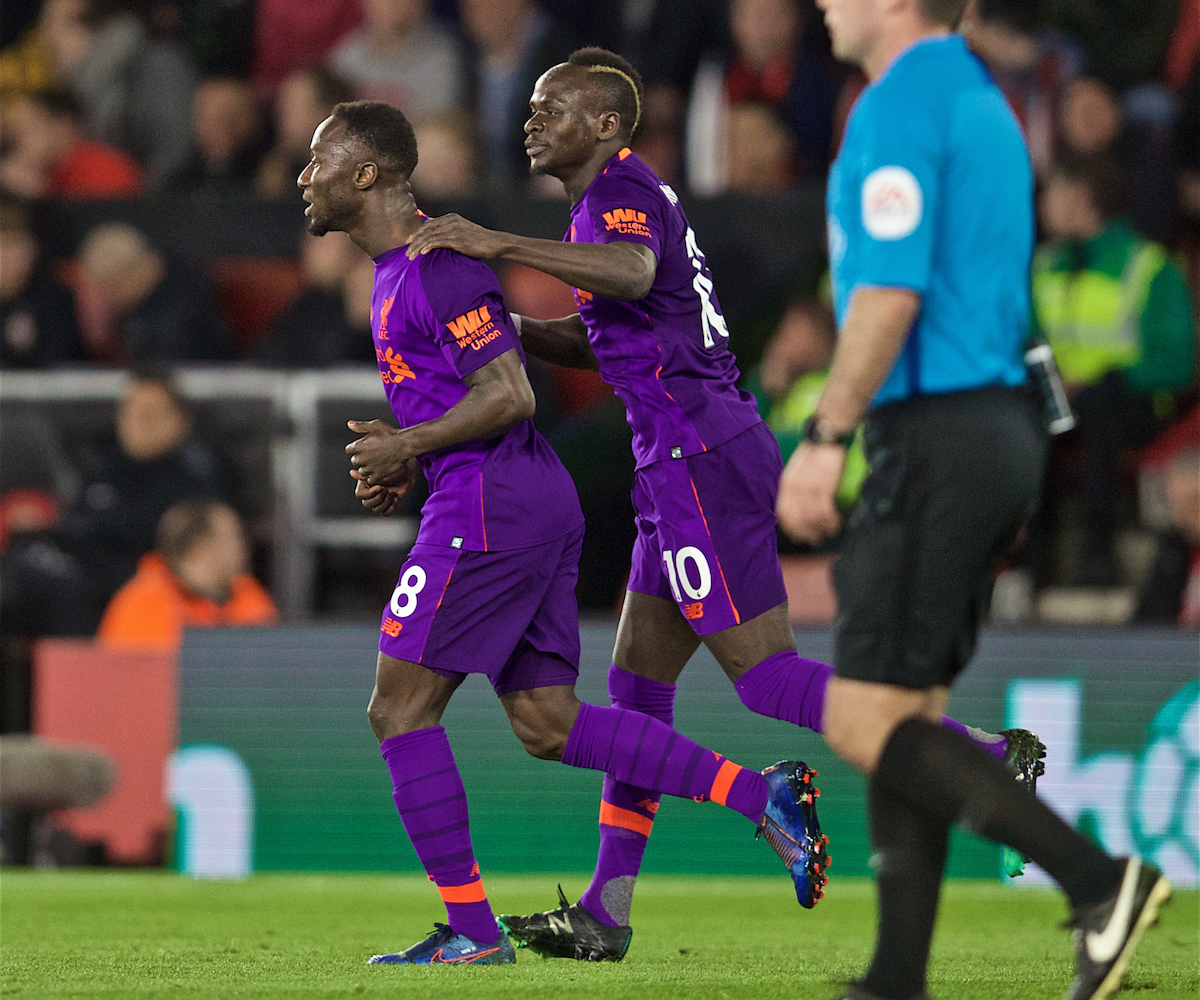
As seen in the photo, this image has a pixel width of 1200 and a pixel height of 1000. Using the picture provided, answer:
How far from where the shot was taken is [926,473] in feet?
10.8

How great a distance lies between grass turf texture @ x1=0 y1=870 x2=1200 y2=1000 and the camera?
4004 millimetres

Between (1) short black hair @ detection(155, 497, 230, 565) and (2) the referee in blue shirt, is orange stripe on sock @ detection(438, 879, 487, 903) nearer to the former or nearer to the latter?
(2) the referee in blue shirt

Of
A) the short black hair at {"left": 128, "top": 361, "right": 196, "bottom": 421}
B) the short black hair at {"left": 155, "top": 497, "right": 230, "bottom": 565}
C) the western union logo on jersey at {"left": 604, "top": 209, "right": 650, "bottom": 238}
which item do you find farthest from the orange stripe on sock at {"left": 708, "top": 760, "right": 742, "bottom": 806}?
the short black hair at {"left": 128, "top": 361, "right": 196, "bottom": 421}

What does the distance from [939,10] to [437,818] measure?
2263 mm

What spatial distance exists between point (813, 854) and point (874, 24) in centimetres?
203

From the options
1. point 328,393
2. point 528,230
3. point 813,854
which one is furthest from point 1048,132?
point 813,854

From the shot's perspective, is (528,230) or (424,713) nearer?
(424,713)

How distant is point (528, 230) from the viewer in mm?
9492

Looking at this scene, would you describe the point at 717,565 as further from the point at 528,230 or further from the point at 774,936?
the point at 528,230

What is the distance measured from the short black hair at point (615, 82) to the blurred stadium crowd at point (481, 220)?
3.77 m

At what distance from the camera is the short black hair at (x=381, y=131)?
456 cm

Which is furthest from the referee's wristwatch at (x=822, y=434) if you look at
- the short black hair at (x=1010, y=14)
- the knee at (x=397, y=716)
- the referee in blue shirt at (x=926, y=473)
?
the short black hair at (x=1010, y=14)

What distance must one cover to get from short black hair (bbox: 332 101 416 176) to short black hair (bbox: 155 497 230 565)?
14.1 feet

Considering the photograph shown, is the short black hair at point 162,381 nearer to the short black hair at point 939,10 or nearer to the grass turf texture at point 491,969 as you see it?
the grass turf texture at point 491,969
